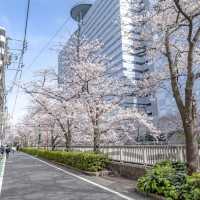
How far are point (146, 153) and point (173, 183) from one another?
4610 millimetres

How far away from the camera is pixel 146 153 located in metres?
13.0

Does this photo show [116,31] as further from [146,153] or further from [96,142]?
[146,153]

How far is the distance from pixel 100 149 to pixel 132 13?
945 centimetres

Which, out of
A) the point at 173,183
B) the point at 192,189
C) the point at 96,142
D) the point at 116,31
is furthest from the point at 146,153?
the point at 116,31

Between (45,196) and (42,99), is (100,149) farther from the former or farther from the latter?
(42,99)

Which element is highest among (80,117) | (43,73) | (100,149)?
(43,73)

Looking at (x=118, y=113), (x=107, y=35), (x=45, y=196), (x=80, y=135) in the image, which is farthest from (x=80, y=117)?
(x=107, y=35)

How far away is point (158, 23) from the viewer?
11.3 m

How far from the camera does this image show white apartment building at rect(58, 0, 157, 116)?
1280 centimetres

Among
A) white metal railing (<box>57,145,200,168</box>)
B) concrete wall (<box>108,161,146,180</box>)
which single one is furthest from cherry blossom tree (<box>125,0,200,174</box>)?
concrete wall (<box>108,161,146,180</box>)

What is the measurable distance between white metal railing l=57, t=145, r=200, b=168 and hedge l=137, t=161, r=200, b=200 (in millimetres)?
720

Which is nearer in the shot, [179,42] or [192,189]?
[192,189]

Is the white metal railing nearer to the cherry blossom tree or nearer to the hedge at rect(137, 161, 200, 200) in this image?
the hedge at rect(137, 161, 200, 200)

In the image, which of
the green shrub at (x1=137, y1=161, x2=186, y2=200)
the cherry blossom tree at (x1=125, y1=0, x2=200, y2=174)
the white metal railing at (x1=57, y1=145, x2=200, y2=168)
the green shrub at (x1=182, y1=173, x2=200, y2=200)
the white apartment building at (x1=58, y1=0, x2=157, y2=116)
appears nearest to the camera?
the green shrub at (x1=182, y1=173, x2=200, y2=200)
